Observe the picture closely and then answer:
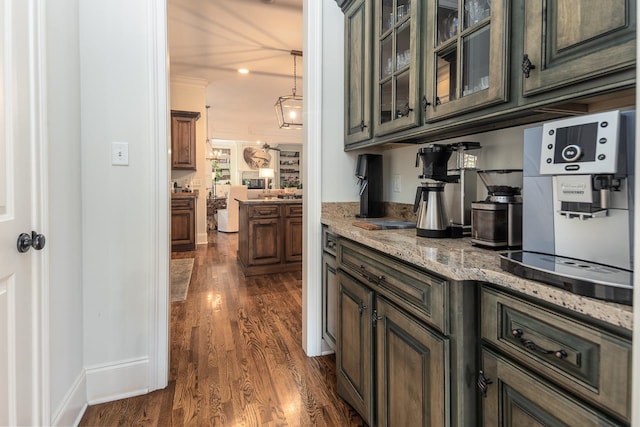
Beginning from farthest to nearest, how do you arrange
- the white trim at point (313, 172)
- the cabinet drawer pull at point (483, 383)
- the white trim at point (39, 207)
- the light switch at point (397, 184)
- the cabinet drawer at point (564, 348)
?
1. the light switch at point (397, 184)
2. the white trim at point (313, 172)
3. the white trim at point (39, 207)
4. the cabinet drawer pull at point (483, 383)
5. the cabinet drawer at point (564, 348)

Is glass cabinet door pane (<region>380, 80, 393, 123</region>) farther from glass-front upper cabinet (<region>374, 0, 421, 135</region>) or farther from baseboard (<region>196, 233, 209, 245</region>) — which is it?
baseboard (<region>196, 233, 209, 245</region>)

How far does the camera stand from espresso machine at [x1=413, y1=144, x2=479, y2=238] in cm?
138

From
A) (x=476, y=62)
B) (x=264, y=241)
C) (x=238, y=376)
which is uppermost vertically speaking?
(x=476, y=62)

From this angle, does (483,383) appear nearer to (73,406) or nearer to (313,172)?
(313,172)

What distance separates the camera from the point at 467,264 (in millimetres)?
913

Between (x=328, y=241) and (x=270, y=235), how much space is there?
2.16m

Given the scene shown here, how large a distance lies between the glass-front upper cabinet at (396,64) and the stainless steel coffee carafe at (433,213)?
0.34 metres

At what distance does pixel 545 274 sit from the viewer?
0.73 meters

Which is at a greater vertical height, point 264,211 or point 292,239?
point 264,211

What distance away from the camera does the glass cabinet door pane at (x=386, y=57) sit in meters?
1.74

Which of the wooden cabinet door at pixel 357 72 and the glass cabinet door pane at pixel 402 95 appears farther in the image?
the wooden cabinet door at pixel 357 72

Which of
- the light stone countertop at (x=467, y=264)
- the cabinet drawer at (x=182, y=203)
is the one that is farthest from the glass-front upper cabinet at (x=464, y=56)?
the cabinet drawer at (x=182, y=203)

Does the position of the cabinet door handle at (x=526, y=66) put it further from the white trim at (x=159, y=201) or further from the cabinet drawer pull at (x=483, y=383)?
the white trim at (x=159, y=201)

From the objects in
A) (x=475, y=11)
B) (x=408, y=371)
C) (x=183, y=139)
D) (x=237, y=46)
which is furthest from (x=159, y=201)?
(x=183, y=139)
